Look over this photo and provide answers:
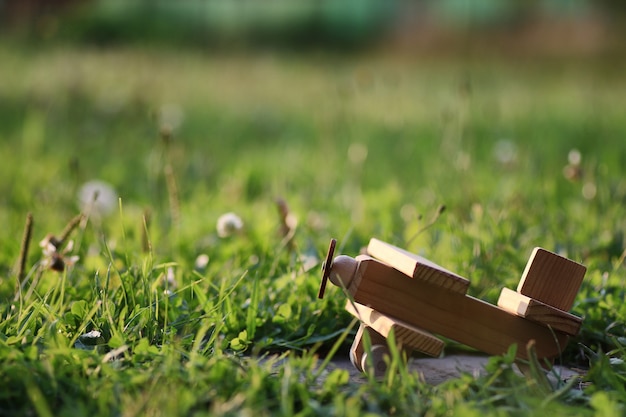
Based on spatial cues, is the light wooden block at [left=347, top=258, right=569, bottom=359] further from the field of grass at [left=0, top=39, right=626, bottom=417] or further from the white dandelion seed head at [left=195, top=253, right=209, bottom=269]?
the white dandelion seed head at [left=195, top=253, right=209, bottom=269]

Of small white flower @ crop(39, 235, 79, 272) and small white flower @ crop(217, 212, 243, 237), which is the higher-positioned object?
small white flower @ crop(217, 212, 243, 237)

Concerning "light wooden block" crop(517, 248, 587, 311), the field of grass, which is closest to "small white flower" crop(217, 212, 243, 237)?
the field of grass

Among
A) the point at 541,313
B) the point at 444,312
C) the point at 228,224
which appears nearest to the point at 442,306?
the point at 444,312

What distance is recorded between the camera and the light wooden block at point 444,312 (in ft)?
5.60

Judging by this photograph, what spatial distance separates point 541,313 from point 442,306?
200mm

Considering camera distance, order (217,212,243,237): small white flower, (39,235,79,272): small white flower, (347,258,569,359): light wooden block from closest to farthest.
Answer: (347,258,569,359): light wooden block → (39,235,79,272): small white flower → (217,212,243,237): small white flower

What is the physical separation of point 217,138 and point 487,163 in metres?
1.77

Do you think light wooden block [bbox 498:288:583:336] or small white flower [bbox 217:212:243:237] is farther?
small white flower [bbox 217:212:243:237]

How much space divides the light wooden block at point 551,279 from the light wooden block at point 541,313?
3 centimetres

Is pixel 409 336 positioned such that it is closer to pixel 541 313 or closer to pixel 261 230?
pixel 541 313

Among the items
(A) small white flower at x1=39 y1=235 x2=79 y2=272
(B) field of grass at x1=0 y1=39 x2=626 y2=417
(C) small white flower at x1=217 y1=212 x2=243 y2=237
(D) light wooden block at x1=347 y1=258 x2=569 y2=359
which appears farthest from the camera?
(C) small white flower at x1=217 y1=212 x2=243 y2=237

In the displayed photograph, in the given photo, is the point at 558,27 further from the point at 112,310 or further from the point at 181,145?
the point at 112,310

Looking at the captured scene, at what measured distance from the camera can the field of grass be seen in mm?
1591

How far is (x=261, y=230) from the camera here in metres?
2.92
